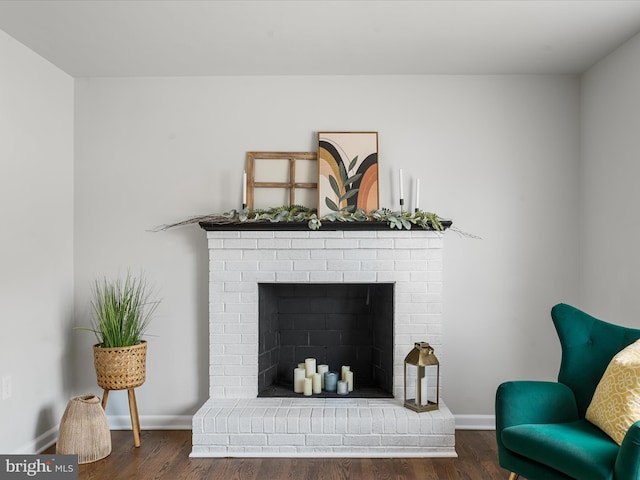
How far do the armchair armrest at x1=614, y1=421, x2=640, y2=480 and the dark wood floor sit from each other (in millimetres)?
1076

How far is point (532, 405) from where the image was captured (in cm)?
269

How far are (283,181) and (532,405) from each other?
220 centimetres

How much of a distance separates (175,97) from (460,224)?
225 centimetres

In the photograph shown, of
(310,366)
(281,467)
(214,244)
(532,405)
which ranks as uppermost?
(214,244)

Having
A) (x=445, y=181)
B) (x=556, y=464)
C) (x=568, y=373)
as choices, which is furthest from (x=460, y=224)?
(x=556, y=464)

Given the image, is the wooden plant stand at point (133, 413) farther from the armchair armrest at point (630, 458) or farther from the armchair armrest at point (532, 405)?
the armchair armrest at point (630, 458)

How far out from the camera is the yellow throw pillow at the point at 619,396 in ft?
7.81

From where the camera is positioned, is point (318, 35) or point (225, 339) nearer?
point (318, 35)

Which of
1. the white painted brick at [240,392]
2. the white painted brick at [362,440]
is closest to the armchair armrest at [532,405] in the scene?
the white painted brick at [362,440]

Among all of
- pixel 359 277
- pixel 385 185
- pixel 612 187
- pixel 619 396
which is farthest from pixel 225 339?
pixel 612 187

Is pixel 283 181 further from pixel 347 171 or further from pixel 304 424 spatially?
pixel 304 424

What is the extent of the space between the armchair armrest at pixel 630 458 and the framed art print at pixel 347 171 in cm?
222

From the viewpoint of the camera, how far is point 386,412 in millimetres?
3521

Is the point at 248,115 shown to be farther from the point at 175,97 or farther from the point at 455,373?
the point at 455,373
